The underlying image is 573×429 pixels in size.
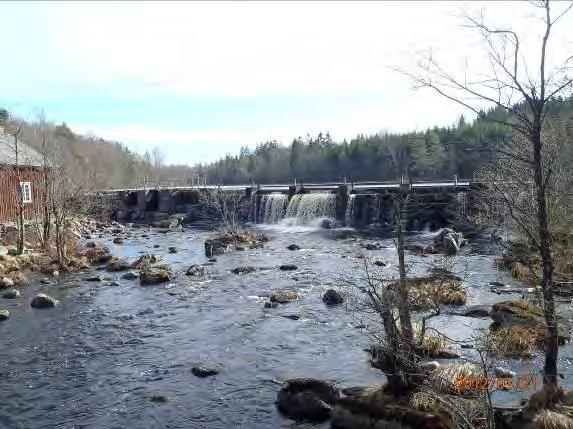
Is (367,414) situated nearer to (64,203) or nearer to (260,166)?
(64,203)

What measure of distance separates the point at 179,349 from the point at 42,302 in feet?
20.0

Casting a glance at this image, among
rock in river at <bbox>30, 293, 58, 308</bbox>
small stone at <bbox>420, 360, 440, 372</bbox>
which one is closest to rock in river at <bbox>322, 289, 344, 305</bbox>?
small stone at <bbox>420, 360, 440, 372</bbox>

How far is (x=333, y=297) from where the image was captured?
14.4 meters

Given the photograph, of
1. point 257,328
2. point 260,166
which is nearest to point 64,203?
point 257,328

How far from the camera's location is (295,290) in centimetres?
1617

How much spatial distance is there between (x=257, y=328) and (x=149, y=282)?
6.87m

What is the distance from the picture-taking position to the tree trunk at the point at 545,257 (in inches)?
238

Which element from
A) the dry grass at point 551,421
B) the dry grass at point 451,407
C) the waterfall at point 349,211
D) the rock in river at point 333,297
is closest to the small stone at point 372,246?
the waterfall at point 349,211

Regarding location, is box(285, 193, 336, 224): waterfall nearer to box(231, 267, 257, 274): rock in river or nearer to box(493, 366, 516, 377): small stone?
box(231, 267, 257, 274): rock in river

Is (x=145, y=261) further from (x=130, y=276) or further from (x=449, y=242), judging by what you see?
(x=449, y=242)

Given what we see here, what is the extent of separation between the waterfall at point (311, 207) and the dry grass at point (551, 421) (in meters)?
28.6

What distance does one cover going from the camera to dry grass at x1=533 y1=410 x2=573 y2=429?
621cm

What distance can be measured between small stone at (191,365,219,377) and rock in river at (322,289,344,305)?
17.1ft

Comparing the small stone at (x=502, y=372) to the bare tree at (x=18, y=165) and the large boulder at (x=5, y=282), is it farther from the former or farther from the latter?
the bare tree at (x=18, y=165)
